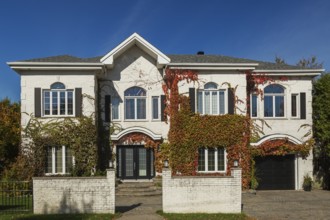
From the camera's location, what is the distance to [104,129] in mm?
20000

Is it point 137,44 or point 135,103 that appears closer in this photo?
point 137,44

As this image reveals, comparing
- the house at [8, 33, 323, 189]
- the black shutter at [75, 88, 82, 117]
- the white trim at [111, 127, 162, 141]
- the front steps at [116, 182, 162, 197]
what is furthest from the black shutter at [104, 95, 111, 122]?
the front steps at [116, 182, 162, 197]

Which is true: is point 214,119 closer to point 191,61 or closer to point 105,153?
point 191,61

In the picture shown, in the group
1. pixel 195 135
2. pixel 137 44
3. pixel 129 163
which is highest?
pixel 137 44

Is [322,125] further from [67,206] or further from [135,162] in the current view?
[67,206]

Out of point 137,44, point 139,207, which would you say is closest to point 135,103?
point 137,44

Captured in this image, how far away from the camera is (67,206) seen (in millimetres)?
12352

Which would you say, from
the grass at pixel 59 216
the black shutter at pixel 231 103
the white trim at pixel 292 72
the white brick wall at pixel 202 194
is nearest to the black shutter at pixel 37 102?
the grass at pixel 59 216

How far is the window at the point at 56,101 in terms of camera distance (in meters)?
18.5

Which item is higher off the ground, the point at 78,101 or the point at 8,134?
the point at 78,101

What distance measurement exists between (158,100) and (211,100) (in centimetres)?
314

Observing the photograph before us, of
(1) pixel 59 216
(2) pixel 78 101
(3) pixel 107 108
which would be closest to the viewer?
(1) pixel 59 216

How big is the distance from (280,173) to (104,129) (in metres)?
10.3

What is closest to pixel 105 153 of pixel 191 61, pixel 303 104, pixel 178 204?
pixel 191 61
